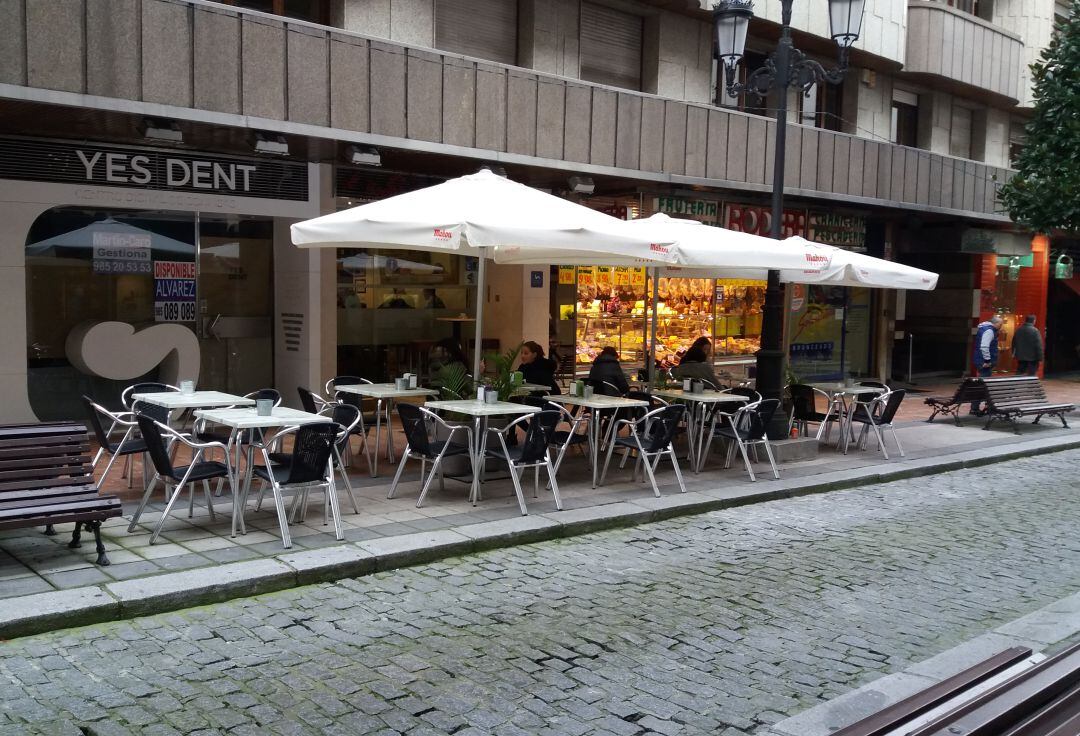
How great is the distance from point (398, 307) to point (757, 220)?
7673 millimetres

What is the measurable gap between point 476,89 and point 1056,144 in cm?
1210

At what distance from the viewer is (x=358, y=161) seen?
1268cm

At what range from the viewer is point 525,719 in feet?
15.3

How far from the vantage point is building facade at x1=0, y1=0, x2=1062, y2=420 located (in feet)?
36.3

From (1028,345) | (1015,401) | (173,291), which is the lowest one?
(1015,401)

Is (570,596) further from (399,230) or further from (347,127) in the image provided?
(347,127)

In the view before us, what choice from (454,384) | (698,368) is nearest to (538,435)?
(454,384)

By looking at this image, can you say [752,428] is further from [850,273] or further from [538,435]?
[538,435]

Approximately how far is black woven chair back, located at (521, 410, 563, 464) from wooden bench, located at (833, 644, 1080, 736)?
519cm

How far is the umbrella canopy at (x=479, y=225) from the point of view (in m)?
8.66

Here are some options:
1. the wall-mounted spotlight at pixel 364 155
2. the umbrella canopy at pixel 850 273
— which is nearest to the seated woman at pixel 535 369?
the umbrella canopy at pixel 850 273

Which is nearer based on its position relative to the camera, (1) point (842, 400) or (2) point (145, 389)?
(2) point (145, 389)

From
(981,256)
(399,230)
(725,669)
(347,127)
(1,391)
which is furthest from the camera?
(981,256)

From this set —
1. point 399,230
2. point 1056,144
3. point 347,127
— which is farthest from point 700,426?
point 1056,144
